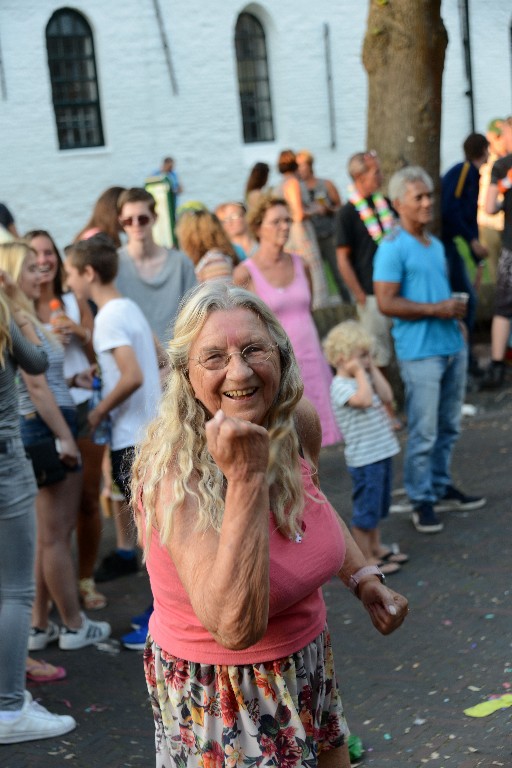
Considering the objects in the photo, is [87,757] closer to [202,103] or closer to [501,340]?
[501,340]

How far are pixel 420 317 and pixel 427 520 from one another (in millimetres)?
1200

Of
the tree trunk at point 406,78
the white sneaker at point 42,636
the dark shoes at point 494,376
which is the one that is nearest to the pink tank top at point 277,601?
the white sneaker at point 42,636

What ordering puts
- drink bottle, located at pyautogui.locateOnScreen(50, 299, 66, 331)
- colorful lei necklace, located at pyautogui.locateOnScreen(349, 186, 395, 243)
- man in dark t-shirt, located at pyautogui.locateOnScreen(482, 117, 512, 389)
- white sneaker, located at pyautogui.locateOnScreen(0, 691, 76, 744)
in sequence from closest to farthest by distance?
white sneaker, located at pyautogui.locateOnScreen(0, 691, 76, 744) < drink bottle, located at pyautogui.locateOnScreen(50, 299, 66, 331) < colorful lei necklace, located at pyautogui.locateOnScreen(349, 186, 395, 243) < man in dark t-shirt, located at pyautogui.locateOnScreen(482, 117, 512, 389)

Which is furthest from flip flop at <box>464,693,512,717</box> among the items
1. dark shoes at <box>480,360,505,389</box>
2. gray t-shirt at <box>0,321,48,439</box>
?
dark shoes at <box>480,360,505,389</box>

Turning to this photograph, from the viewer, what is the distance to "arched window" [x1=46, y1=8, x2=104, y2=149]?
70.2ft

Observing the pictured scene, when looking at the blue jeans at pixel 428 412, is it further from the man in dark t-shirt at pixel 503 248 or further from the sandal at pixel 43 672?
the man in dark t-shirt at pixel 503 248

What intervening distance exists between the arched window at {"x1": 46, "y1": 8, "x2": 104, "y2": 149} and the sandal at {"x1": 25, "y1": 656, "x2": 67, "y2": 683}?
17.5 meters

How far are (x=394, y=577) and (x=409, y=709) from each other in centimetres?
159

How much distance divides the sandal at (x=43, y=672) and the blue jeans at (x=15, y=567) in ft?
1.98

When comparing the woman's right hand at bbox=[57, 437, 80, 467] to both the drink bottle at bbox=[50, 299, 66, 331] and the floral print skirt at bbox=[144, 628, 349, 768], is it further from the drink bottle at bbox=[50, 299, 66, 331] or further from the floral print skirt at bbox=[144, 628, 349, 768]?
the floral print skirt at bbox=[144, 628, 349, 768]

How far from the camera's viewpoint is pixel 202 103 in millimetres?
22297

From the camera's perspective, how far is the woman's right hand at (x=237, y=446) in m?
2.20

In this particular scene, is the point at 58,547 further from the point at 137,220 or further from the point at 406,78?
the point at 406,78

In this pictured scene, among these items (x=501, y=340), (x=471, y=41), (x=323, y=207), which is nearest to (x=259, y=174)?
(x=323, y=207)
